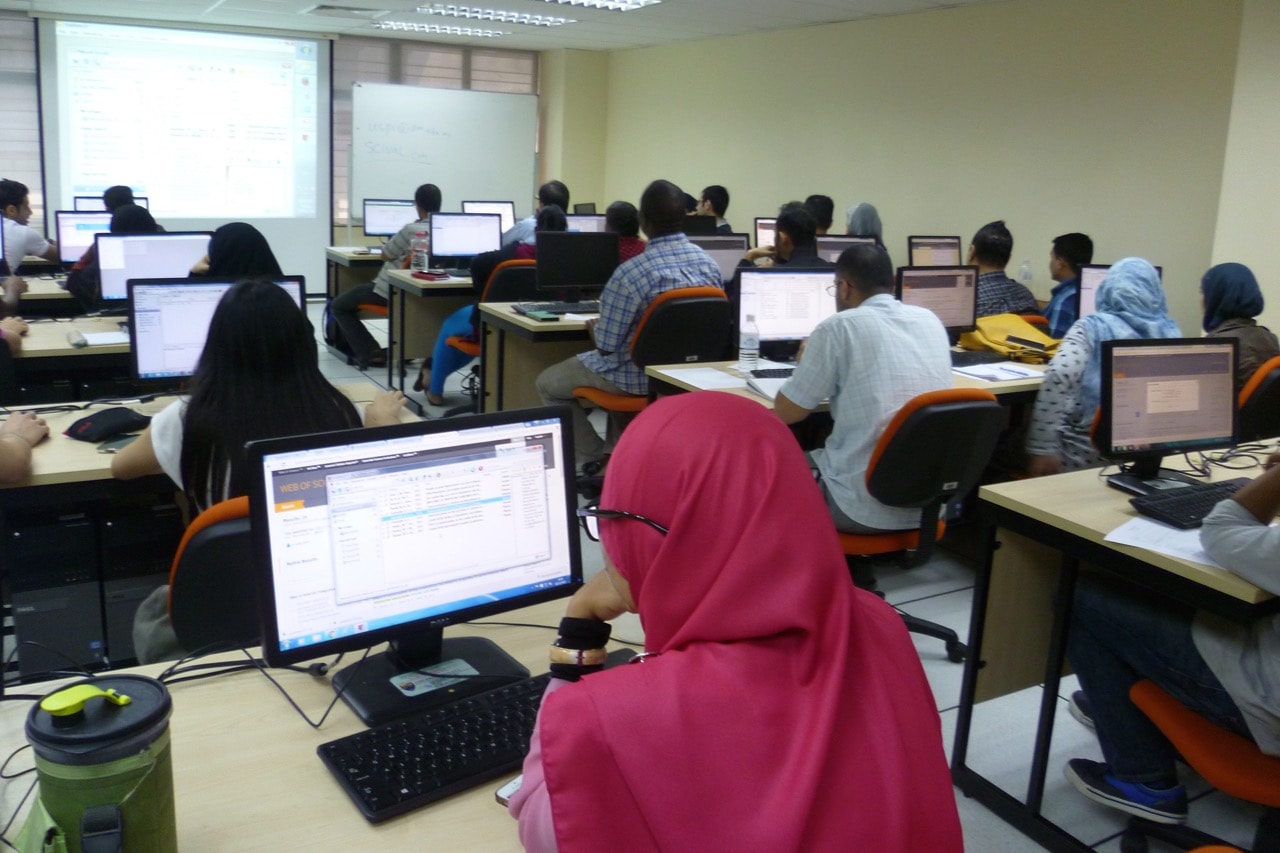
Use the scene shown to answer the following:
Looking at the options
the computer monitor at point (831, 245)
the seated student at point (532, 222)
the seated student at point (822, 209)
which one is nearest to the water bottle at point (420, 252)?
the seated student at point (532, 222)

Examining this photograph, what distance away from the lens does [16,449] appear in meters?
2.40

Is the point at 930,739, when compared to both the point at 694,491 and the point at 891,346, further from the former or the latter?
the point at 891,346

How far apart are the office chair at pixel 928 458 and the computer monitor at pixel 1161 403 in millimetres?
312

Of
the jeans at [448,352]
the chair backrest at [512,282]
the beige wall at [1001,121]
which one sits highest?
the beige wall at [1001,121]

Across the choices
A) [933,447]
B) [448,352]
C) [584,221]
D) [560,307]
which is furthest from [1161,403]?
[584,221]

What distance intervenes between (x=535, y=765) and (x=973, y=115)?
661 centimetres

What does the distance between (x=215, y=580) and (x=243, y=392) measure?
46cm

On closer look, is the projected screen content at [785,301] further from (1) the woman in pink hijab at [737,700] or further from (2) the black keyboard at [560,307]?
(1) the woman in pink hijab at [737,700]

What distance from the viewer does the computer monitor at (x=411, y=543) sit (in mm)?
1357

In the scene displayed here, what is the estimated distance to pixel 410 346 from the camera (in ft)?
21.0

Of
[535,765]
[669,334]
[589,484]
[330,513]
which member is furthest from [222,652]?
[669,334]

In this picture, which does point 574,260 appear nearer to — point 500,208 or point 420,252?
point 420,252

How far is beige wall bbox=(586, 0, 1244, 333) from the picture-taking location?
5.54 metres

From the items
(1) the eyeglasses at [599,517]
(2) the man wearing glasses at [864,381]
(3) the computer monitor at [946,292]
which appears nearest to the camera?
(1) the eyeglasses at [599,517]
